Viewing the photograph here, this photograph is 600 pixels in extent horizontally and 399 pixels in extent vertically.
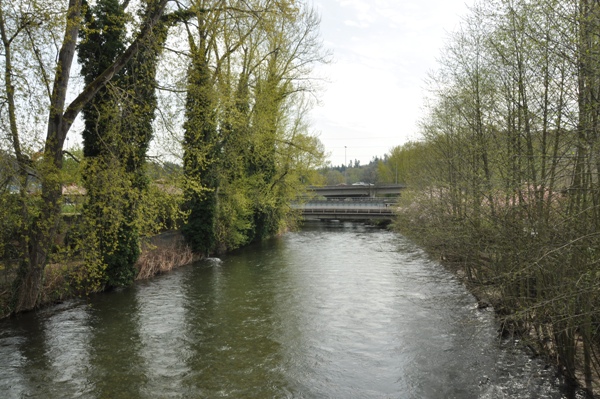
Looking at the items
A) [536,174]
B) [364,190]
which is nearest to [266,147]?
[536,174]

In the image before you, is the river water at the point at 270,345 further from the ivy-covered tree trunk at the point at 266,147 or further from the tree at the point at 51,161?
the ivy-covered tree trunk at the point at 266,147

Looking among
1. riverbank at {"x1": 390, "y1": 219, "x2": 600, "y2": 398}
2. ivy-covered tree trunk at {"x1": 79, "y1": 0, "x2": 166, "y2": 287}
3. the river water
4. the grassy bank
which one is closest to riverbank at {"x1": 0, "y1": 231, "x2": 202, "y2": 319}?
the river water

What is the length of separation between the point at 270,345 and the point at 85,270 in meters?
6.77

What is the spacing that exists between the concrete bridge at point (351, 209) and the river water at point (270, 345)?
1036 inches

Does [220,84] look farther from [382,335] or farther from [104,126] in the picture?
[382,335]

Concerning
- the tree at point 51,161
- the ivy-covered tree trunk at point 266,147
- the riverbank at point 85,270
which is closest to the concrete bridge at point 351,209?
the ivy-covered tree trunk at point 266,147

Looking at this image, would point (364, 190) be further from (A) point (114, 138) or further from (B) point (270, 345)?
(B) point (270, 345)

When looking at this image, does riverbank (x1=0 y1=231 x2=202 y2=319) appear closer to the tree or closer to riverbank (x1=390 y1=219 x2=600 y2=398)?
the tree

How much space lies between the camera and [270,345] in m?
9.28

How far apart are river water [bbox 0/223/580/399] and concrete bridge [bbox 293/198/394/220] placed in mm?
26302

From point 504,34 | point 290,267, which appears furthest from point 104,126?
point 504,34

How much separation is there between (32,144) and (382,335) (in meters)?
9.01

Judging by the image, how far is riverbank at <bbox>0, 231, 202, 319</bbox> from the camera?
11.7m

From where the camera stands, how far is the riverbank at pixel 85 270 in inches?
460
